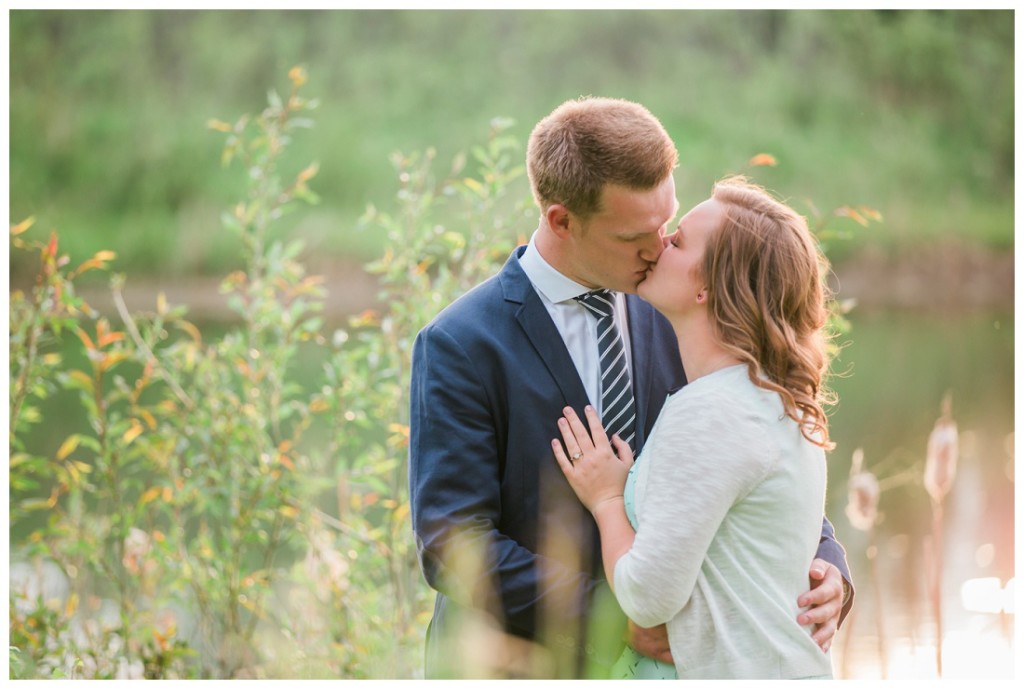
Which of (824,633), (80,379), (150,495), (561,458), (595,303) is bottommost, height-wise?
(150,495)

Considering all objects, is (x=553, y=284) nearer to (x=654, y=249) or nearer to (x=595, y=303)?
(x=595, y=303)

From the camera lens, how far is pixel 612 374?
205 centimetres

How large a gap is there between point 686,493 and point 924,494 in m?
5.22

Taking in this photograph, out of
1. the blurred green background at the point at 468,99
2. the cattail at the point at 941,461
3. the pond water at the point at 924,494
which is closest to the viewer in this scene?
the cattail at the point at 941,461

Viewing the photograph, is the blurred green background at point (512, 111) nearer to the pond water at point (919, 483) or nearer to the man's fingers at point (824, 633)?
the pond water at point (919, 483)

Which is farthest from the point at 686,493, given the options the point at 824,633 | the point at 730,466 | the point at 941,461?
the point at 941,461

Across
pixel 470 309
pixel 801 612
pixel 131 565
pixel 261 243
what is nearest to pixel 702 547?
pixel 801 612

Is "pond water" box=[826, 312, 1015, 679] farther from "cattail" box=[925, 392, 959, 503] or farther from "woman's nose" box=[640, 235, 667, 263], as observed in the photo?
"woman's nose" box=[640, 235, 667, 263]

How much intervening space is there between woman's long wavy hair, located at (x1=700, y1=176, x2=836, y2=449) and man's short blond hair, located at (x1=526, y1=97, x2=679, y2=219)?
187mm

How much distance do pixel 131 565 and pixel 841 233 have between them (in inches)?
98.5

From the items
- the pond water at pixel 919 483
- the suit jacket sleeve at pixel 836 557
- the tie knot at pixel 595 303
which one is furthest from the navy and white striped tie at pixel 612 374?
the pond water at pixel 919 483

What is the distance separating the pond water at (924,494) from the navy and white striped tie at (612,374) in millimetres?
1688

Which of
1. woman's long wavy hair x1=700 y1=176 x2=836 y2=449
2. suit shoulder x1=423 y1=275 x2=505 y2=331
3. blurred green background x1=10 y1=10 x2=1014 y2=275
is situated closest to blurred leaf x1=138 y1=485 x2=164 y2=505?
suit shoulder x1=423 y1=275 x2=505 y2=331

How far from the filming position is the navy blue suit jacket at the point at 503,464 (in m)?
1.89
